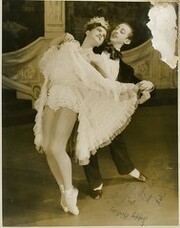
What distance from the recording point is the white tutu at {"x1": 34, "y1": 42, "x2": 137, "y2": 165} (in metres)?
1.69

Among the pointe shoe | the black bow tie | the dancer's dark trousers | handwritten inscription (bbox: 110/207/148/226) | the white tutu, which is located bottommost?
handwritten inscription (bbox: 110/207/148/226)

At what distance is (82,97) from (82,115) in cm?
7

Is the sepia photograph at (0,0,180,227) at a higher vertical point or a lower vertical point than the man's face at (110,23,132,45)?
lower

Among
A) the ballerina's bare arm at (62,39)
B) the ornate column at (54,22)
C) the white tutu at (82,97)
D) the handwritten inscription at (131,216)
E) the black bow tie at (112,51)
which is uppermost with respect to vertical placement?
the ornate column at (54,22)

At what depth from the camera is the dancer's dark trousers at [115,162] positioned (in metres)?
1.71

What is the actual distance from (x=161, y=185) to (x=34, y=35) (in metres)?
0.75

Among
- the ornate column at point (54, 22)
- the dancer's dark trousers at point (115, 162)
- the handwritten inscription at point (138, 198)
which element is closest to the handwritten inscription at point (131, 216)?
the handwritten inscription at point (138, 198)

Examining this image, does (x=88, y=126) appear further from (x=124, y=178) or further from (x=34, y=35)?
(x=34, y=35)

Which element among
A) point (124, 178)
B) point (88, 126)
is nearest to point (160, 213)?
point (124, 178)

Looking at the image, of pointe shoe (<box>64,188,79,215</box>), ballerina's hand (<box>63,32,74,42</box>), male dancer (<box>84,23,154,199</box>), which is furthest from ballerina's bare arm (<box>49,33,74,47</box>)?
pointe shoe (<box>64,188,79,215</box>)

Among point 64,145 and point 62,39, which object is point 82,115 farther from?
point 62,39

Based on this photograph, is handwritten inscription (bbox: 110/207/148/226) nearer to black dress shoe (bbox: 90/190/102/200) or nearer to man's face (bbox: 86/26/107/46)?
black dress shoe (bbox: 90/190/102/200)

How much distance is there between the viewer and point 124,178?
5.65 feet

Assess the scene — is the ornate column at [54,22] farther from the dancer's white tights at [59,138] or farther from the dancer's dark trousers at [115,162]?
the dancer's dark trousers at [115,162]
